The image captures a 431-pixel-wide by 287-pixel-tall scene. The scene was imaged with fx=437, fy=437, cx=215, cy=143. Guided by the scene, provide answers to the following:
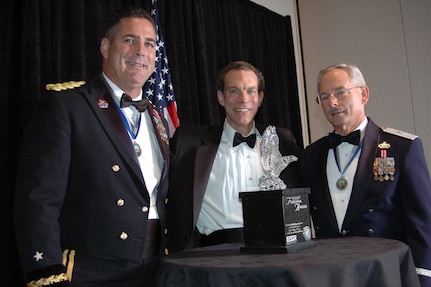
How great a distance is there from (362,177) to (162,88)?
1839 millimetres

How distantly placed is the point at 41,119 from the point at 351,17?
412cm

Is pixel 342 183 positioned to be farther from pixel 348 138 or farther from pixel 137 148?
pixel 137 148

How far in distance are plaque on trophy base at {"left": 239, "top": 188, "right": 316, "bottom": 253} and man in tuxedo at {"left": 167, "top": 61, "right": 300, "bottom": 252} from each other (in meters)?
0.62

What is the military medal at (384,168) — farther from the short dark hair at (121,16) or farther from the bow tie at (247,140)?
the short dark hair at (121,16)

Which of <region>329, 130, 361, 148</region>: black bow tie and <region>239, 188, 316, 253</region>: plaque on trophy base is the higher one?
<region>329, 130, 361, 148</region>: black bow tie

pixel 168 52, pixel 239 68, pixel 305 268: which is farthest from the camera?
pixel 168 52

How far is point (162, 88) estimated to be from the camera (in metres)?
3.42

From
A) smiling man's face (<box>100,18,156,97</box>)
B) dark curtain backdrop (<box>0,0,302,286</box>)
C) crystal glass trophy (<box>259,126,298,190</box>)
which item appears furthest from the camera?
dark curtain backdrop (<box>0,0,302,286</box>)

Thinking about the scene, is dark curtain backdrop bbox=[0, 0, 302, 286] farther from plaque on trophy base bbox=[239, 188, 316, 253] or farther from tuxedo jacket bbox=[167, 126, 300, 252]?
plaque on trophy base bbox=[239, 188, 316, 253]

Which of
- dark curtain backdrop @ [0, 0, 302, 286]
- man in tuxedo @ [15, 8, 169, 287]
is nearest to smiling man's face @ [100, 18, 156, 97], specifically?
man in tuxedo @ [15, 8, 169, 287]

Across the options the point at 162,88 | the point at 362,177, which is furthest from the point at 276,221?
the point at 162,88

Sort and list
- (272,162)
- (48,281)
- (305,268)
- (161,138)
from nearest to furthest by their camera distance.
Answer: (305,268) → (48,281) → (272,162) → (161,138)

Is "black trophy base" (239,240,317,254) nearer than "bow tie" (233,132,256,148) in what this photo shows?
Yes

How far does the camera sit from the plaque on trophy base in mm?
1540
